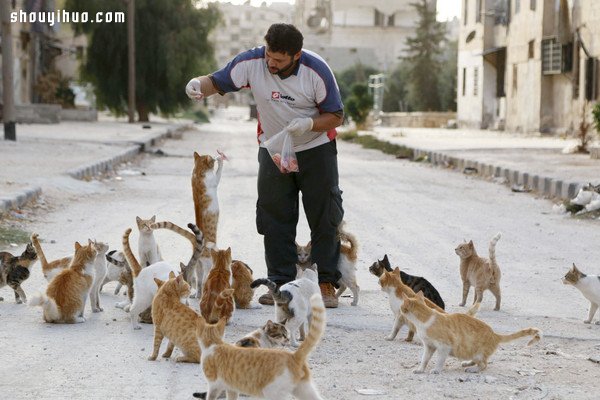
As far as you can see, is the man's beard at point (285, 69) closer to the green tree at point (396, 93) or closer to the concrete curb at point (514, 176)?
the concrete curb at point (514, 176)

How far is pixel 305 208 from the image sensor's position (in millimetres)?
7668

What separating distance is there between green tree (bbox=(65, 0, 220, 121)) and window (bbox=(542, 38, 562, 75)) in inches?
599

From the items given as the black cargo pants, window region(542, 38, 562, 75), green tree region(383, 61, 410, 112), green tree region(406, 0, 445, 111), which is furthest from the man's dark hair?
green tree region(383, 61, 410, 112)

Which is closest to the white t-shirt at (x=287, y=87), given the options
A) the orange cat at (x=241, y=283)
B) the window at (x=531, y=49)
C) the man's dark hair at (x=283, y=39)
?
the man's dark hair at (x=283, y=39)

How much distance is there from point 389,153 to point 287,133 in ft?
76.3

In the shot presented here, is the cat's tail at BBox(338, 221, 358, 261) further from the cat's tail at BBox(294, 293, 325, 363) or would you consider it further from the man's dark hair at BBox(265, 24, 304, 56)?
the cat's tail at BBox(294, 293, 325, 363)

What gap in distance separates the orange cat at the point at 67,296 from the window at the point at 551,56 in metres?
34.4

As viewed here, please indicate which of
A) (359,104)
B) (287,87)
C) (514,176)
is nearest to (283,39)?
(287,87)

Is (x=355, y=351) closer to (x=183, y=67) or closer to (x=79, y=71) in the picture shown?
(x=183, y=67)

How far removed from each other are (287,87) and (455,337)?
2357 mm

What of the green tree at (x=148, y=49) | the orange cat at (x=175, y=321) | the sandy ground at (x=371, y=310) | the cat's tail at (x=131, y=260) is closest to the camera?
the sandy ground at (x=371, y=310)

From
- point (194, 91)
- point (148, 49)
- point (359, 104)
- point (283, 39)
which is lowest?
point (359, 104)

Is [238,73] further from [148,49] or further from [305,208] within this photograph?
[148,49]

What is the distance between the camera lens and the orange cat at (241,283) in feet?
23.5
